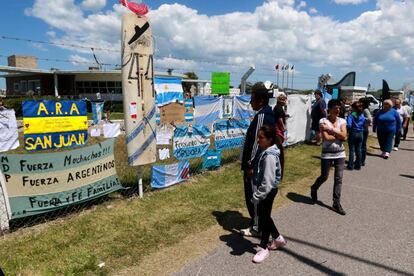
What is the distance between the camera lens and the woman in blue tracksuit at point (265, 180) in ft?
11.6

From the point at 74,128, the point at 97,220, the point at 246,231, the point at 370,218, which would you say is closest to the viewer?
the point at 246,231

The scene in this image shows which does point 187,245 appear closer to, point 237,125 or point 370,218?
point 370,218

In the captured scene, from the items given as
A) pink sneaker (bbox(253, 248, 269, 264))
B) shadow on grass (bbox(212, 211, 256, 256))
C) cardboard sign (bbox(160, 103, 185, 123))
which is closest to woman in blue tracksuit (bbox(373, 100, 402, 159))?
cardboard sign (bbox(160, 103, 185, 123))

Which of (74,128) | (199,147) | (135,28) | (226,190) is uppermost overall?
(135,28)

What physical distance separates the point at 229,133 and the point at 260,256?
198 inches

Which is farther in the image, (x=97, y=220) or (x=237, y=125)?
(x=237, y=125)

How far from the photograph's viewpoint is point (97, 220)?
471cm

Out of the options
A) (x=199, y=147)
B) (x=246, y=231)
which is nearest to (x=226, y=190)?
(x=199, y=147)

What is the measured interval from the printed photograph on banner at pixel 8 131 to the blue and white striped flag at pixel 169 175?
5.86 metres

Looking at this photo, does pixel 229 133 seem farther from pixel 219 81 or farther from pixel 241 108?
pixel 219 81

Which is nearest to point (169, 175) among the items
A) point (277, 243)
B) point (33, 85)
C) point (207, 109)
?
point (207, 109)

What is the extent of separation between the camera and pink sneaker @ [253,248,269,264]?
3.66 metres

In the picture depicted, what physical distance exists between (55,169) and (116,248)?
1.52 m

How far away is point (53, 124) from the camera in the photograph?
5.60 metres
